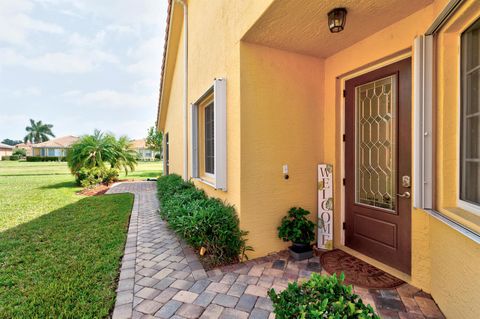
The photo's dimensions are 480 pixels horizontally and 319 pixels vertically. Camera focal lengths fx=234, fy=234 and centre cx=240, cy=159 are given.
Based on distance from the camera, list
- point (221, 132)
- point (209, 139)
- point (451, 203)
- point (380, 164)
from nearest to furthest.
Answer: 1. point (451, 203)
2. point (380, 164)
3. point (221, 132)
4. point (209, 139)

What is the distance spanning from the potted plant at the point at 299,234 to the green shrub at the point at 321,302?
6.09 feet

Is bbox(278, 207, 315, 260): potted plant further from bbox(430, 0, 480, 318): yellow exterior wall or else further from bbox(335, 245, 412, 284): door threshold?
bbox(430, 0, 480, 318): yellow exterior wall

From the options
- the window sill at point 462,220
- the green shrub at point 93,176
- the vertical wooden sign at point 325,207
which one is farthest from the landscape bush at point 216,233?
the green shrub at point 93,176

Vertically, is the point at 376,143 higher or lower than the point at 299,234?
higher

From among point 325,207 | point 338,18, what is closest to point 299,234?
point 325,207

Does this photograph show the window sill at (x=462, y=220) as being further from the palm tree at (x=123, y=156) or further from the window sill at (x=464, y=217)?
the palm tree at (x=123, y=156)

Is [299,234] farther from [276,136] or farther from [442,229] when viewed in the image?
[442,229]

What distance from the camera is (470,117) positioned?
213cm

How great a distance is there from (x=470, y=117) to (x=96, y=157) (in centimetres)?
1417

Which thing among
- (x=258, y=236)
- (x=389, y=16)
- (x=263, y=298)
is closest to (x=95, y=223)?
(x=258, y=236)

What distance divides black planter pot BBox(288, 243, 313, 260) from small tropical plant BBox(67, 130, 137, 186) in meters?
12.0

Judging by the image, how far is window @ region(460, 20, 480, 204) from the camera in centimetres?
205

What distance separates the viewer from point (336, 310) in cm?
136

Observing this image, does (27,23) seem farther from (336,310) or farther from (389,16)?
(336,310)
